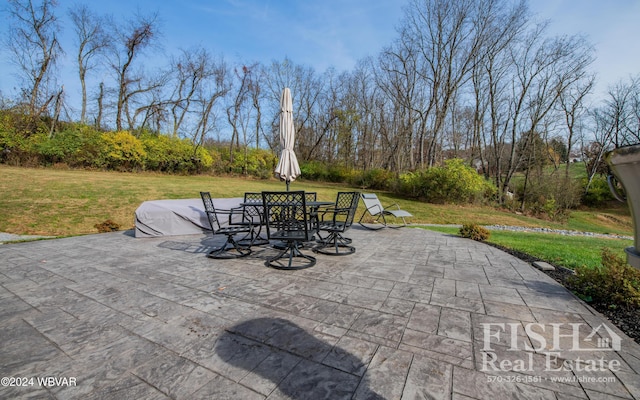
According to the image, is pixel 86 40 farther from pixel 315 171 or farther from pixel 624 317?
pixel 624 317

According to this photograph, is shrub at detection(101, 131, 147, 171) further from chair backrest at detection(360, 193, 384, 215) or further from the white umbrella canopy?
chair backrest at detection(360, 193, 384, 215)

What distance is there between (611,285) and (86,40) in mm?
27834

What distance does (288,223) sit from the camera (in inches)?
144

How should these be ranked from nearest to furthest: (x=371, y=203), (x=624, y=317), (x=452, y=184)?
(x=624, y=317) < (x=371, y=203) < (x=452, y=184)

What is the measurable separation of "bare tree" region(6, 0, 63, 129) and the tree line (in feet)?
0.18

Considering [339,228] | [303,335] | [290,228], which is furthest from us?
[339,228]

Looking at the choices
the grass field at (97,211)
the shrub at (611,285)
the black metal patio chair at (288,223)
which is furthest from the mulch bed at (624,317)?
the black metal patio chair at (288,223)

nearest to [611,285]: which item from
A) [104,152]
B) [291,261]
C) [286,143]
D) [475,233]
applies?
[475,233]

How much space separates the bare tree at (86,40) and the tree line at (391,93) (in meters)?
0.07

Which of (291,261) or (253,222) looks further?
(253,222)

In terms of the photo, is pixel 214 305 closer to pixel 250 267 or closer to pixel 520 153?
pixel 250 267

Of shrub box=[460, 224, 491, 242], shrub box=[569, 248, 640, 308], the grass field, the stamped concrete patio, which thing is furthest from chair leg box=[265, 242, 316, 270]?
shrub box=[460, 224, 491, 242]

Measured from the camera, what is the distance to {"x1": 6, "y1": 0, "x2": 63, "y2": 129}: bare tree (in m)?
15.3

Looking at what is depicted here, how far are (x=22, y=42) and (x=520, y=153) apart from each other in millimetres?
31552
